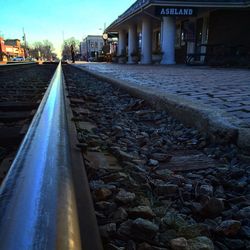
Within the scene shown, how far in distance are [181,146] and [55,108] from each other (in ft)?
3.55

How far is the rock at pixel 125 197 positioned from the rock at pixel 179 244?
14.3 inches

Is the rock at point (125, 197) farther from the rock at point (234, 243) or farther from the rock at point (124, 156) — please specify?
the rock at point (124, 156)

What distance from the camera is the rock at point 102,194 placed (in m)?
1.51

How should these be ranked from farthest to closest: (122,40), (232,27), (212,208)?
(122,40)
(232,27)
(212,208)

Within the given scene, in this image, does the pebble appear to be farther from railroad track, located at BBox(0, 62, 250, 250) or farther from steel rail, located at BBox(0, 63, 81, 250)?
steel rail, located at BBox(0, 63, 81, 250)

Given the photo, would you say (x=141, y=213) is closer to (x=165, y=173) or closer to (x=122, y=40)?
(x=165, y=173)

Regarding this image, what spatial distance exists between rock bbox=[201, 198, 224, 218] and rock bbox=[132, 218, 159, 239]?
30cm

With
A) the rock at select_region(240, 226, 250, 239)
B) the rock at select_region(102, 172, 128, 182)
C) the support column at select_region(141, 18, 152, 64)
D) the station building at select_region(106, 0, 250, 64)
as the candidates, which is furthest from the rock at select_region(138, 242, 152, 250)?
the support column at select_region(141, 18, 152, 64)

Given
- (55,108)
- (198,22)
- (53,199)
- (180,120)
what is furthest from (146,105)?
(198,22)

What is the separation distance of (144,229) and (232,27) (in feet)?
59.2

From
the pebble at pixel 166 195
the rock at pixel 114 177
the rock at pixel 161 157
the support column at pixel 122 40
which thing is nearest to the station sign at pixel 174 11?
the support column at pixel 122 40

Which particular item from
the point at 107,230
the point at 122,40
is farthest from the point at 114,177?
the point at 122,40

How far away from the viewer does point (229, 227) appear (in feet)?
Answer: 4.28

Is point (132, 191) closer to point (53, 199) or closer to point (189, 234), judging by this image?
point (189, 234)
